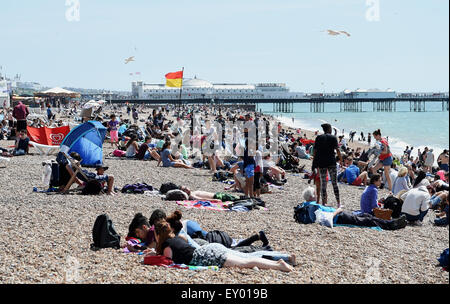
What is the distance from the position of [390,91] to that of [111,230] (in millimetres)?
139262

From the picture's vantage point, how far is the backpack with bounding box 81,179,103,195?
814 cm

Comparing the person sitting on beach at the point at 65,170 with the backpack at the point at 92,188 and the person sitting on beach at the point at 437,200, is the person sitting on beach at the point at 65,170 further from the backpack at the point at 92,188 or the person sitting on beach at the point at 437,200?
the person sitting on beach at the point at 437,200

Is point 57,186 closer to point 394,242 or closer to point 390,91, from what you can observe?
point 394,242

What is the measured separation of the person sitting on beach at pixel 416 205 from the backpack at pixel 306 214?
137cm

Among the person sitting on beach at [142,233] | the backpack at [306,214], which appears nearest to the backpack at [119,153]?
the backpack at [306,214]

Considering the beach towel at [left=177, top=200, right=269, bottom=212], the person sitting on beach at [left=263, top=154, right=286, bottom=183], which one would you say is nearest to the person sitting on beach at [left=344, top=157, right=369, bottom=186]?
the person sitting on beach at [left=263, top=154, right=286, bottom=183]

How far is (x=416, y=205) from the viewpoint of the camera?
7.29 metres

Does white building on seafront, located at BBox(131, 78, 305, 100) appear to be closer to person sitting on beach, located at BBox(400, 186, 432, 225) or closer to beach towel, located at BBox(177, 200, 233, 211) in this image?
beach towel, located at BBox(177, 200, 233, 211)

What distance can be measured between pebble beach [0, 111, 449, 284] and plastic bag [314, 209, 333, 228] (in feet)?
0.51

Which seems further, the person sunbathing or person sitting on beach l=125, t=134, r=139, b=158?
person sitting on beach l=125, t=134, r=139, b=158

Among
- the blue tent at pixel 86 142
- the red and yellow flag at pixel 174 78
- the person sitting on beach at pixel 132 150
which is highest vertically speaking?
the red and yellow flag at pixel 174 78

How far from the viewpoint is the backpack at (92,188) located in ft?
26.7

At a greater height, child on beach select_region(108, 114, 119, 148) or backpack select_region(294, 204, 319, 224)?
child on beach select_region(108, 114, 119, 148)
